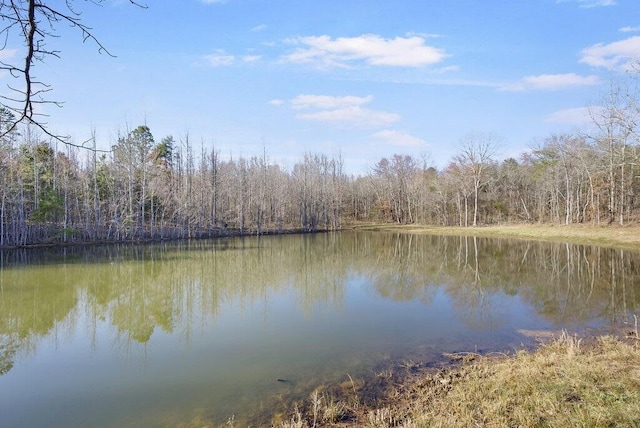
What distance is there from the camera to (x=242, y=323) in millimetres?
9742

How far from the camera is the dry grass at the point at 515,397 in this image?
403 cm

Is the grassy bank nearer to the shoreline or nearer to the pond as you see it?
the pond

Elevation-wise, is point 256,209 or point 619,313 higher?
point 256,209

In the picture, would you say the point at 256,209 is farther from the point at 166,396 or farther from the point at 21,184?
the point at 166,396

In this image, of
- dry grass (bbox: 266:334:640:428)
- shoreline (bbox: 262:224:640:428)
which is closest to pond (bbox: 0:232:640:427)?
shoreline (bbox: 262:224:640:428)

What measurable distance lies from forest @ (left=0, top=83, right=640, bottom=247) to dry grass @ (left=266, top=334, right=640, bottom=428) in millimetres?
19278

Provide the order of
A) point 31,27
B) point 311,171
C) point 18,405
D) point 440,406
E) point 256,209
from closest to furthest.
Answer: point 31,27 < point 440,406 < point 18,405 < point 256,209 < point 311,171

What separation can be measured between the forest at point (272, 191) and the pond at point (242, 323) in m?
9.98

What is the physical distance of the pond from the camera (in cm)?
568

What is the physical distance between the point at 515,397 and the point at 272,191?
43470 mm

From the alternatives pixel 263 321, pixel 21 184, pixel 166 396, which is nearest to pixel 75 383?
pixel 166 396

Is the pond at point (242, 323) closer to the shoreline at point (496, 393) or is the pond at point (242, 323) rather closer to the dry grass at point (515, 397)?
the shoreline at point (496, 393)

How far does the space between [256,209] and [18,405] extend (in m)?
38.7

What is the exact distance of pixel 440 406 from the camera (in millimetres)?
4758
